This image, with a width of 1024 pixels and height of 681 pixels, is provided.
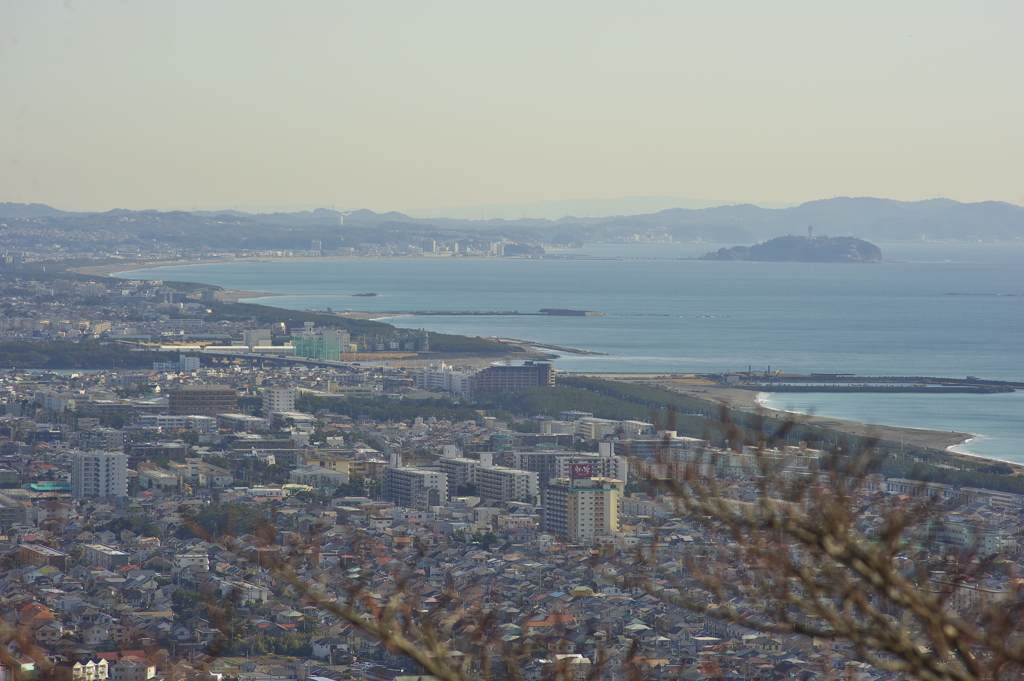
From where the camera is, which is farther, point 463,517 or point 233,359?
point 233,359

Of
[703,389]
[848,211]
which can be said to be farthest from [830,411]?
[848,211]

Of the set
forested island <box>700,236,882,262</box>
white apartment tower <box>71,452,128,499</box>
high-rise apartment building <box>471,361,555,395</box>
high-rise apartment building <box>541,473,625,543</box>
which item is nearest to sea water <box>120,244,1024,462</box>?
forested island <box>700,236,882,262</box>

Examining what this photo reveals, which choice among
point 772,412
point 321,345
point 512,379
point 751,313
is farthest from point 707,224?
point 772,412

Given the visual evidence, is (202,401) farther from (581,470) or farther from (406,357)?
(581,470)

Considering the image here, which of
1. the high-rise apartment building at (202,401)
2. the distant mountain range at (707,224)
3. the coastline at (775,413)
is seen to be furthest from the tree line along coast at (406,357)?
the distant mountain range at (707,224)

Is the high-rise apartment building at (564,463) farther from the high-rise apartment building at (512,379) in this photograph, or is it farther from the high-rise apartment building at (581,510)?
the high-rise apartment building at (512,379)

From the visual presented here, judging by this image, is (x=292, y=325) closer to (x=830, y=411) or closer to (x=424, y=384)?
(x=424, y=384)
